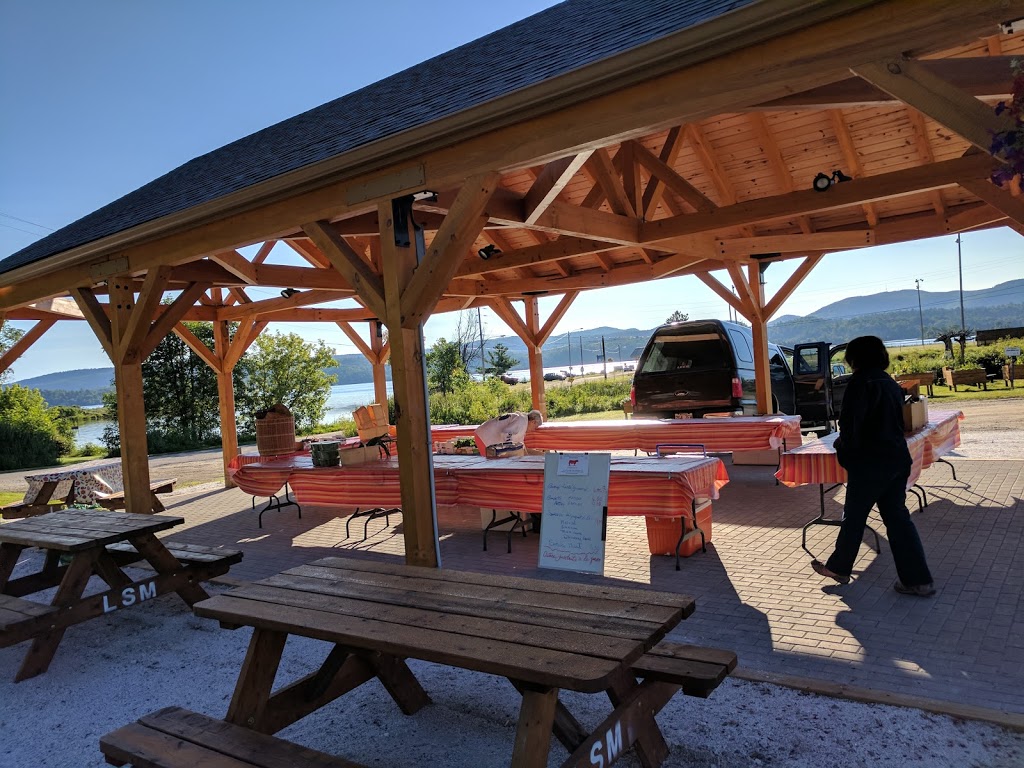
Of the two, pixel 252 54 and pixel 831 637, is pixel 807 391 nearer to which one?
pixel 831 637

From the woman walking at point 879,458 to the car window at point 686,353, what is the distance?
5.76m

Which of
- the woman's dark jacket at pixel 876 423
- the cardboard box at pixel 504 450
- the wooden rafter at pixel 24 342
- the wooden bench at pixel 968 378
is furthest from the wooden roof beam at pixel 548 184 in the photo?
the wooden bench at pixel 968 378

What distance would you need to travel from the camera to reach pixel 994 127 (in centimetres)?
268

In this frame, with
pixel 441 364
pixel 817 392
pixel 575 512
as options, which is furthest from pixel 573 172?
pixel 441 364

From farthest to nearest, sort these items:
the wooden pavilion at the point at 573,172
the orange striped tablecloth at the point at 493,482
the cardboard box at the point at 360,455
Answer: the cardboard box at the point at 360,455
the orange striped tablecloth at the point at 493,482
the wooden pavilion at the point at 573,172

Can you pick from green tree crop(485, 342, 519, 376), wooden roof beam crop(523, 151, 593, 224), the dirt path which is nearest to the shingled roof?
wooden roof beam crop(523, 151, 593, 224)

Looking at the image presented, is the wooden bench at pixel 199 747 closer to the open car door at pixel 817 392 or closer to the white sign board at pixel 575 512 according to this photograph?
the white sign board at pixel 575 512

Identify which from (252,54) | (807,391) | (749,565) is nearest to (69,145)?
(252,54)

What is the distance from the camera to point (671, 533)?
19.1 feet

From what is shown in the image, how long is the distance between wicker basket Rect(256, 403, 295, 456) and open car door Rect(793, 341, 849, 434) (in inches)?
364

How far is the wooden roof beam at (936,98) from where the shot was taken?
8.94 feet

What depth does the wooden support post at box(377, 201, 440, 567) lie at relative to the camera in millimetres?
4883

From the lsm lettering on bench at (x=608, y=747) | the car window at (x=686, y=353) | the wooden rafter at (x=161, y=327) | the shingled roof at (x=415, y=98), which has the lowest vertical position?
the lsm lettering on bench at (x=608, y=747)

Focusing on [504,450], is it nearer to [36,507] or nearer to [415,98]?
Result: [415,98]
